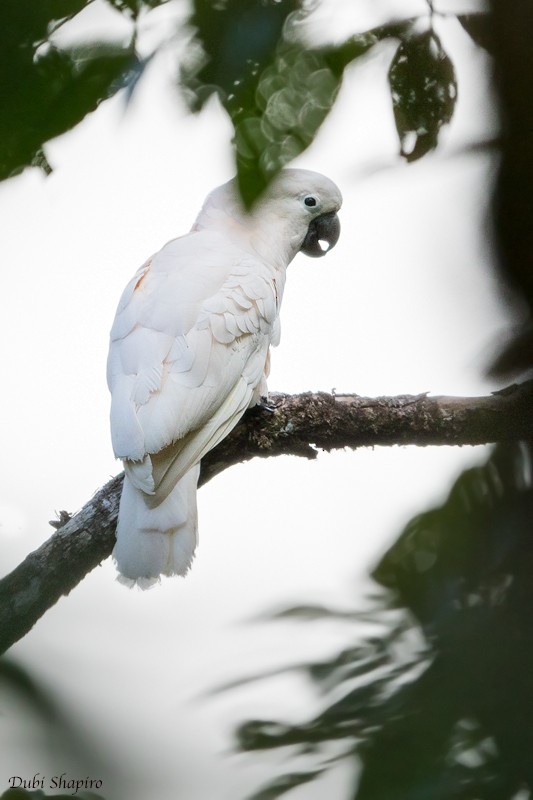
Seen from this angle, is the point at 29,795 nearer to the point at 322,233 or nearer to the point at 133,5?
the point at 133,5

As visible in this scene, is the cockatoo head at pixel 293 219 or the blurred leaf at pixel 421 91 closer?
the blurred leaf at pixel 421 91

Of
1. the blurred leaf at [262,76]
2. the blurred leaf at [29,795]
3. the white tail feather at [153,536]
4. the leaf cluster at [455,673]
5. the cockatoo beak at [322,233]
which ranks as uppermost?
the cockatoo beak at [322,233]

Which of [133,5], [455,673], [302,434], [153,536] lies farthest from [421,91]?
[302,434]

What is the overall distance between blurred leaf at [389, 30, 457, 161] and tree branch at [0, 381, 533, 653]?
151 cm

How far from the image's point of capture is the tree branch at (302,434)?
1.98m

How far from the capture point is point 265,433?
2.23 metres

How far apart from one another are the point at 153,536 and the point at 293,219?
1.41 metres

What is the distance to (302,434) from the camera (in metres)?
2.22

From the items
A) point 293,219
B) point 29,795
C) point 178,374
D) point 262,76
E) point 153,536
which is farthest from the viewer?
point 293,219

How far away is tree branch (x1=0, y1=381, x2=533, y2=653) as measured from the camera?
1984mm

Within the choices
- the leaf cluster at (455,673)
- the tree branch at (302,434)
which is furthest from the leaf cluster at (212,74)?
the tree branch at (302,434)

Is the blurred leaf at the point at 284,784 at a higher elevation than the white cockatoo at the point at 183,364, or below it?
below

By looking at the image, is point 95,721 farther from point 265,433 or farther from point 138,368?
point 265,433

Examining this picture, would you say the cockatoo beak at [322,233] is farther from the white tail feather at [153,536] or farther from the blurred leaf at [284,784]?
the blurred leaf at [284,784]
